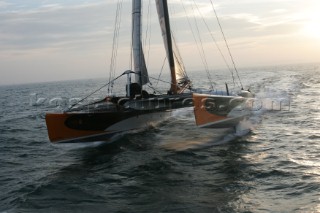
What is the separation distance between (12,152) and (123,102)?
18.3ft

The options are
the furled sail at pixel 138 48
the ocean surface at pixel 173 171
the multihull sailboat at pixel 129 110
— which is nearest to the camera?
the ocean surface at pixel 173 171

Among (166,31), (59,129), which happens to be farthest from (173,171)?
(166,31)

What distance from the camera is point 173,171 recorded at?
1188 cm

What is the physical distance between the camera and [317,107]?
25.4 meters

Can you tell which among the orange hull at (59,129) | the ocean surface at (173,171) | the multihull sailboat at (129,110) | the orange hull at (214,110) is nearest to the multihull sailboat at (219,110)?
the orange hull at (214,110)

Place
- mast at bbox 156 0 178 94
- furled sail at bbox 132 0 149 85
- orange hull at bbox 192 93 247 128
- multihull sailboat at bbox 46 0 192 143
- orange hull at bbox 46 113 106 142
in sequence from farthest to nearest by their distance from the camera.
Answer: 1. mast at bbox 156 0 178 94
2. furled sail at bbox 132 0 149 85
3. orange hull at bbox 192 93 247 128
4. multihull sailboat at bbox 46 0 192 143
5. orange hull at bbox 46 113 106 142

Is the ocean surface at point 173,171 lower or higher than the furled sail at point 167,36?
lower

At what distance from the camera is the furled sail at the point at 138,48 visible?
61.8ft

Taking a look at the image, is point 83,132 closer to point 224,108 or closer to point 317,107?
point 224,108

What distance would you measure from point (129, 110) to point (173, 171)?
17.9 ft

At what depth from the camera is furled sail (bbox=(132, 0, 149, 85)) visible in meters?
18.8

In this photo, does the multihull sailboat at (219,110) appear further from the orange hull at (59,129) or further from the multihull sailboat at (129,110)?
the orange hull at (59,129)

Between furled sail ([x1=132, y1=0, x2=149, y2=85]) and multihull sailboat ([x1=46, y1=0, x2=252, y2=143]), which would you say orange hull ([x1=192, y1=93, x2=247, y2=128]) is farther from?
furled sail ([x1=132, y1=0, x2=149, y2=85])

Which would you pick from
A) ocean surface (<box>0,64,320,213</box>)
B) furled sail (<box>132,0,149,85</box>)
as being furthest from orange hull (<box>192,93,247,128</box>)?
furled sail (<box>132,0,149,85</box>)
